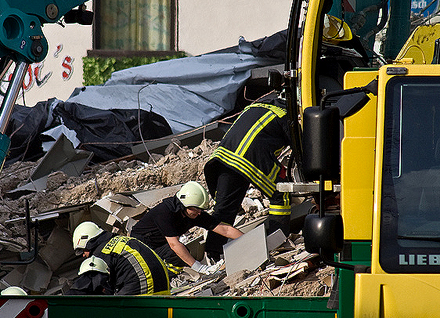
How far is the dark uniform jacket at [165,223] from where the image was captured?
25.6 ft

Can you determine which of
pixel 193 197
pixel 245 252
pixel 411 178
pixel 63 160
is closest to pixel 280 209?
pixel 245 252

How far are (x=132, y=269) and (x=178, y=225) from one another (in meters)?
2.10

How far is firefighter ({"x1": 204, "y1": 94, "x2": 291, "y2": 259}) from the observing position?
825 cm

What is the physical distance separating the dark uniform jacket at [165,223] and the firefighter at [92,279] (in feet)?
6.77

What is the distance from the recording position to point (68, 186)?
33.8 feet

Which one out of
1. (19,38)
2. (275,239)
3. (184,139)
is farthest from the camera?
(184,139)

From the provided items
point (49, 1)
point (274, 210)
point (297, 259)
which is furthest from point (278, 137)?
point (49, 1)

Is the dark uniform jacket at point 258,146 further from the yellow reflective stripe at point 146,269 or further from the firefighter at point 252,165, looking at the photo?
the yellow reflective stripe at point 146,269

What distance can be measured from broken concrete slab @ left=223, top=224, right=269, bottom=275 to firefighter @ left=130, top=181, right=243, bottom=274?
42 centimetres

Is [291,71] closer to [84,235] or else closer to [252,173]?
[84,235]

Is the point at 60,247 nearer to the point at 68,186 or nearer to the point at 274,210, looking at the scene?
the point at 68,186

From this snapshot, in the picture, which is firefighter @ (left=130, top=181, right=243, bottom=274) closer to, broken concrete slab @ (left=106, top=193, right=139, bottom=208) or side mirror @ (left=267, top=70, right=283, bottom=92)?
broken concrete slab @ (left=106, top=193, right=139, bottom=208)

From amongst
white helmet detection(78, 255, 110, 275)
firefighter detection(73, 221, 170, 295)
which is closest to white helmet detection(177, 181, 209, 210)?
firefighter detection(73, 221, 170, 295)

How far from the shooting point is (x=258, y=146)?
8289mm
